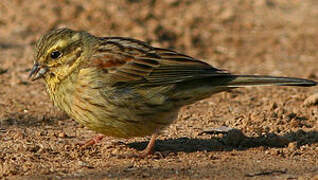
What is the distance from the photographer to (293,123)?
693cm

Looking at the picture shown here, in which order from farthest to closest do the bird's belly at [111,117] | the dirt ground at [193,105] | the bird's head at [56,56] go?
the bird's head at [56,56]
the bird's belly at [111,117]
the dirt ground at [193,105]

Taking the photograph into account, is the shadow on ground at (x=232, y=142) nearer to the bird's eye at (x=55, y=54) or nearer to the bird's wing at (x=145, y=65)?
the bird's wing at (x=145, y=65)

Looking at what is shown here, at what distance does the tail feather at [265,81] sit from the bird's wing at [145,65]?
0.13 metres

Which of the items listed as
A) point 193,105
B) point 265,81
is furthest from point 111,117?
point 193,105

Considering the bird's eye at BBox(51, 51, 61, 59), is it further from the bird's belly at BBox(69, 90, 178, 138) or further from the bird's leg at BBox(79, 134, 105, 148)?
the bird's leg at BBox(79, 134, 105, 148)

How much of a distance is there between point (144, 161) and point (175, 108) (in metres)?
0.64

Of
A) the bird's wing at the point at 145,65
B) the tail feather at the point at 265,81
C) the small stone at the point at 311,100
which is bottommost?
the small stone at the point at 311,100

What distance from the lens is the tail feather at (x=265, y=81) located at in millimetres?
5895

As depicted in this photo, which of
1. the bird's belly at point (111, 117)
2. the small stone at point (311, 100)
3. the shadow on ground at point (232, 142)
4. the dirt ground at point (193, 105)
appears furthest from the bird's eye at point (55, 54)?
the small stone at point (311, 100)

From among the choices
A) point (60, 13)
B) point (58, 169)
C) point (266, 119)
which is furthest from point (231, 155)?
point (60, 13)

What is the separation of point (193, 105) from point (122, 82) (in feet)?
6.76

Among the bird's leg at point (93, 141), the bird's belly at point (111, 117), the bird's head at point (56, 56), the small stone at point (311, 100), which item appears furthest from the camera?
the small stone at point (311, 100)

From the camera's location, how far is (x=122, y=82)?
6.04 meters

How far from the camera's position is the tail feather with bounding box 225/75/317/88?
232 inches
